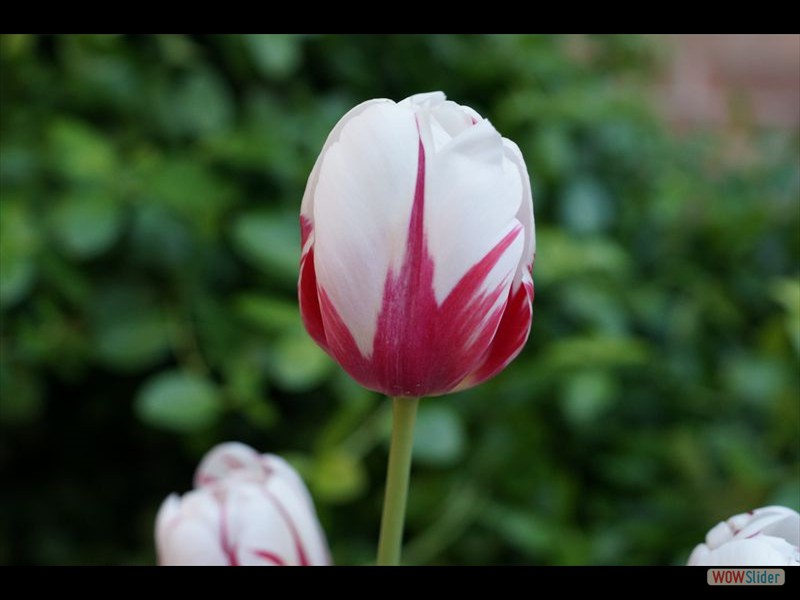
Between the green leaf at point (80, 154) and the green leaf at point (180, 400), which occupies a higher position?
the green leaf at point (80, 154)

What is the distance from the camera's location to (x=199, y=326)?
789 millimetres

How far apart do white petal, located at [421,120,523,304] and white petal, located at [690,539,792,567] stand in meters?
0.09

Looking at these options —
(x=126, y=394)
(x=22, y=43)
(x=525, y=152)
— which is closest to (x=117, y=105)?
(x=22, y=43)

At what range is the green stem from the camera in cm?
29

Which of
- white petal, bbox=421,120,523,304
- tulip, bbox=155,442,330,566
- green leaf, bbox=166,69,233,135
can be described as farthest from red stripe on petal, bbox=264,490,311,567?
green leaf, bbox=166,69,233,135

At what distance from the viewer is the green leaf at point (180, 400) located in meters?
0.72

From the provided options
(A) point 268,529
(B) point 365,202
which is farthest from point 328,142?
(A) point 268,529

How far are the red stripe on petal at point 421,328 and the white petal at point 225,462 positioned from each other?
3.7 inches

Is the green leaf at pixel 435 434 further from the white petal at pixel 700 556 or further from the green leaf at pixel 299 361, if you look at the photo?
the white petal at pixel 700 556

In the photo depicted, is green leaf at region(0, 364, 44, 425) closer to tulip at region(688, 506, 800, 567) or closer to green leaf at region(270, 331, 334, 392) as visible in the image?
green leaf at region(270, 331, 334, 392)

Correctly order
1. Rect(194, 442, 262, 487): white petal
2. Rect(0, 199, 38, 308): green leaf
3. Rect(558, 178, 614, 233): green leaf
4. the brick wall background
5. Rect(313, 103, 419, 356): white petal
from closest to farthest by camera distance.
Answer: Rect(313, 103, 419, 356): white petal → Rect(194, 442, 262, 487): white petal → Rect(0, 199, 38, 308): green leaf → Rect(558, 178, 614, 233): green leaf → the brick wall background

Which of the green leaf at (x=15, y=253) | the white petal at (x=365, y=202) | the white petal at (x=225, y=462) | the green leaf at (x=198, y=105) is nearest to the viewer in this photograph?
the white petal at (x=365, y=202)

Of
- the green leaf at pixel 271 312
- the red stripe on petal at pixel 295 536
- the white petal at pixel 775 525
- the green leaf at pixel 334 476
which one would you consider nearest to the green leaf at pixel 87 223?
the green leaf at pixel 271 312
